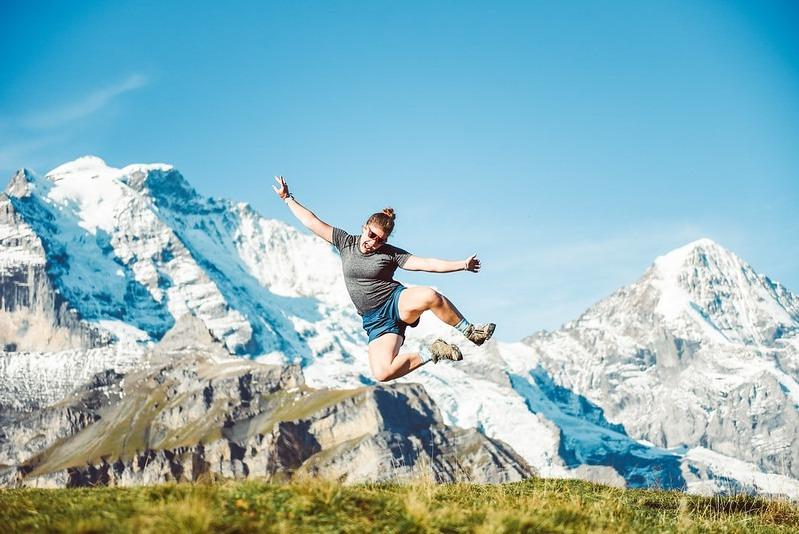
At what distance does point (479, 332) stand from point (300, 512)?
6.79 m

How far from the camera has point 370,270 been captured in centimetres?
1602

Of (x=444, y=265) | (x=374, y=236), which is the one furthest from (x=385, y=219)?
(x=444, y=265)

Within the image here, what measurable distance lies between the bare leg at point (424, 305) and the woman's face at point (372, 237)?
982mm

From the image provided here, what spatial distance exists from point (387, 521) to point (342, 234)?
25.4 ft

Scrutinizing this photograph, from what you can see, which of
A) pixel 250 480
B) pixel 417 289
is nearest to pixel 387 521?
pixel 250 480

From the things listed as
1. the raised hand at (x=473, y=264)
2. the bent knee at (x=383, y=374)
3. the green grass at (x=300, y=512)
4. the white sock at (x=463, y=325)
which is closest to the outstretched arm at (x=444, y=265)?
the raised hand at (x=473, y=264)

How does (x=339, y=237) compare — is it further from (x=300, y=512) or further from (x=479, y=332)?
(x=300, y=512)

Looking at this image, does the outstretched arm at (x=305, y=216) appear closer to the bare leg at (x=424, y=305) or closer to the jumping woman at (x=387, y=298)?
the jumping woman at (x=387, y=298)

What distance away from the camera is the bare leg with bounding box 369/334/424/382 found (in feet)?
52.3

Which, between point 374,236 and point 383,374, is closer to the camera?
point 374,236

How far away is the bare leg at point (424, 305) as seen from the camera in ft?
50.7

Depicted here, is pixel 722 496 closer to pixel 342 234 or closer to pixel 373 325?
pixel 373 325

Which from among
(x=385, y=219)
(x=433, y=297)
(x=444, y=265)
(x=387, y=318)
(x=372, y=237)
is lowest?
(x=387, y=318)

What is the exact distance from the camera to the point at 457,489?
14.8 metres
